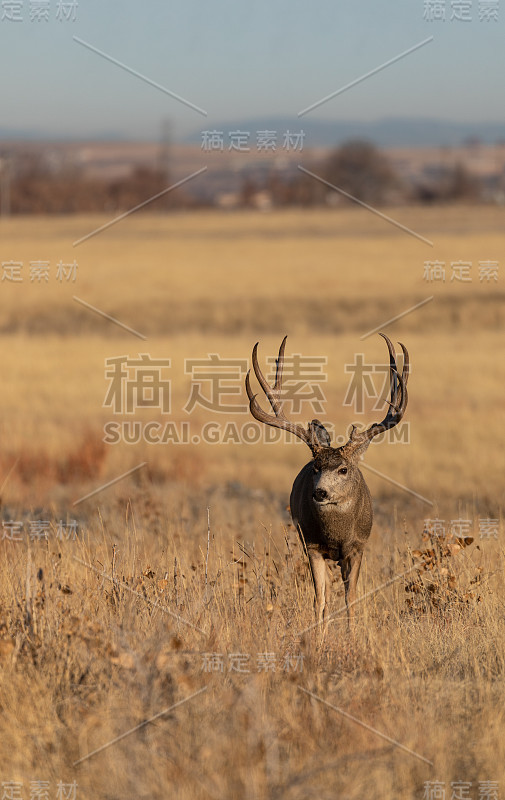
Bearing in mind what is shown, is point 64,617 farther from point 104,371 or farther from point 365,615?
point 104,371

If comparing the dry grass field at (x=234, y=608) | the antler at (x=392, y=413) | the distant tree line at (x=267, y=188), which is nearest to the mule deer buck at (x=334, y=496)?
the antler at (x=392, y=413)

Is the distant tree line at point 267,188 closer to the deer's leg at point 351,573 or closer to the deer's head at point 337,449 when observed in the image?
the deer's head at point 337,449

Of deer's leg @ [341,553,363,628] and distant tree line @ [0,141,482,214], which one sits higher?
distant tree line @ [0,141,482,214]

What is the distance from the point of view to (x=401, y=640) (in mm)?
6258

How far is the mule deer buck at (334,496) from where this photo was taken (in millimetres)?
6770

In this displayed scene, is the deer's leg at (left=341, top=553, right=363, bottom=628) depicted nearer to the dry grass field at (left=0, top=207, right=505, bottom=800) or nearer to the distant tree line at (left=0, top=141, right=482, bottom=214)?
the dry grass field at (left=0, top=207, right=505, bottom=800)

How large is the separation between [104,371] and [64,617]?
18.3 m

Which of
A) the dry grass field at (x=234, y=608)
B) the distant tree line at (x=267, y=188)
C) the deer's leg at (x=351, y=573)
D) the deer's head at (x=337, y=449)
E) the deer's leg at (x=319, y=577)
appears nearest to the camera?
the dry grass field at (x=234, y=608)

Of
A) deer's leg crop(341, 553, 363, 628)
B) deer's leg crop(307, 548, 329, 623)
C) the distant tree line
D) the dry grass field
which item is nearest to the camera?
the dry grass field

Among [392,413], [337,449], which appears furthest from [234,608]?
[392,413]

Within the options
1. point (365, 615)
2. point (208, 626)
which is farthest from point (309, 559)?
point (208, 626)

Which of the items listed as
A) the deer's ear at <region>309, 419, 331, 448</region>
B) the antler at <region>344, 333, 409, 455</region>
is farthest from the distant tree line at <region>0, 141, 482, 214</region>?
the deer's ear at <region>309, 419, 331, 448</region>

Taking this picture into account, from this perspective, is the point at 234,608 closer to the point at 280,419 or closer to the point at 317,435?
the point at 317,435

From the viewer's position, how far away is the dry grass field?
486 cm
